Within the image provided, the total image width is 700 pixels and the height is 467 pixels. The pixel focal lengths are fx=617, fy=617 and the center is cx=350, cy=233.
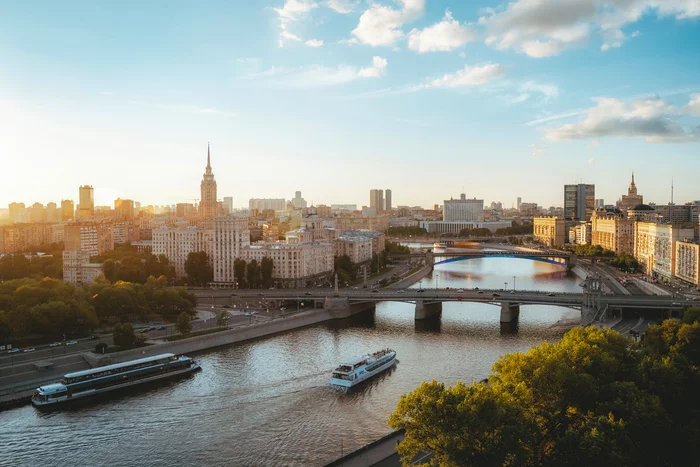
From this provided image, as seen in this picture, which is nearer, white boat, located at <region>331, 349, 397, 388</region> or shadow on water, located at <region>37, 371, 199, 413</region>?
shadow on water, located at <region>37, 371, 199, 413</region>

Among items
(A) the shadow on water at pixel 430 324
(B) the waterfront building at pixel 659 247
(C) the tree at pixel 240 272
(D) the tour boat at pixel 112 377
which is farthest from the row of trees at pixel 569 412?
(B) the waterfront building at pixel 659 247

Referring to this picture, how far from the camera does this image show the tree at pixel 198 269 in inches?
1667

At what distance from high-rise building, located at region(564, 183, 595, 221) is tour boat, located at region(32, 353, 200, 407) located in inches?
3715

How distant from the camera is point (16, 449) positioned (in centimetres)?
1550

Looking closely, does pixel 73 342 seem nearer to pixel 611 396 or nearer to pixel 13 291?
pixel 13 291

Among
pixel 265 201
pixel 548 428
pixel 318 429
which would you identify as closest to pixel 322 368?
pixel 318 429

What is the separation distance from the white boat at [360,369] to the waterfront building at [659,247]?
91.5 feet

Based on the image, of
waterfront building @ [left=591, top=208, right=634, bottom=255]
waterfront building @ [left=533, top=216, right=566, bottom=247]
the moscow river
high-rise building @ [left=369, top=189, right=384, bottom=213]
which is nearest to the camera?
the moscow river

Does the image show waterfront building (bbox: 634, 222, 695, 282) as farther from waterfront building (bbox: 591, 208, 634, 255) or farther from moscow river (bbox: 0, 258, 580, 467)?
moscow river (bbox: 0, 258, 580, 467)

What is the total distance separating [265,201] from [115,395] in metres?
161

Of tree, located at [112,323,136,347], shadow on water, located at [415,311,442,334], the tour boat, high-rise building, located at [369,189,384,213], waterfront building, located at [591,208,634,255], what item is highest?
high-rise building, located at [369,189,384,213]

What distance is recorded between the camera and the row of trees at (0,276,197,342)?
24625mm

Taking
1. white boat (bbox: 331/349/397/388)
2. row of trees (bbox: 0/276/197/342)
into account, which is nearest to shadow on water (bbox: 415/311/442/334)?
white boat (bbox: 331/349/397/388)

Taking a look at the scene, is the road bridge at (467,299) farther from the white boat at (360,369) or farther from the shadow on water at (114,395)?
the shadow on water at (114,395)
